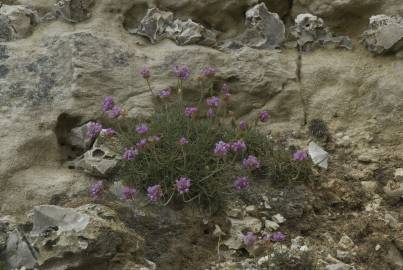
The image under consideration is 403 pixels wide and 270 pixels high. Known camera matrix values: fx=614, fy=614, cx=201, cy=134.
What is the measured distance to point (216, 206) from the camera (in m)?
4.15

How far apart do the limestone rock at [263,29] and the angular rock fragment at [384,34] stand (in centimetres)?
75

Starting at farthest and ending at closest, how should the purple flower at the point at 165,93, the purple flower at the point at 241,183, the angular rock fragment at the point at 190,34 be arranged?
the angular rock fragment at the point at 190,34, the purple flower at the point at 165,93, the purple flower at the point at 241,183

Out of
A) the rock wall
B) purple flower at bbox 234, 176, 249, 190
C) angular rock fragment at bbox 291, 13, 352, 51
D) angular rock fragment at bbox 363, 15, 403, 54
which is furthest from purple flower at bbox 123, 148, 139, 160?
angular rock fragment at bbox 363, 15, 403, 54

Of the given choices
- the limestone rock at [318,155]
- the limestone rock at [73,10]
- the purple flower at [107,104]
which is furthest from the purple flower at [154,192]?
the limestone rock at [73,10]

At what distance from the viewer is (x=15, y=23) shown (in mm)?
5246

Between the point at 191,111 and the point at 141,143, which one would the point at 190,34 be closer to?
the point at 191,111

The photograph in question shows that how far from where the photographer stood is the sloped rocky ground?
381cm

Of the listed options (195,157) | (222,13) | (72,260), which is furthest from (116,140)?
(222,13)

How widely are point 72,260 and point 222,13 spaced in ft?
10.1

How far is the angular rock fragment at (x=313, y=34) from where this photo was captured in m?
5.41

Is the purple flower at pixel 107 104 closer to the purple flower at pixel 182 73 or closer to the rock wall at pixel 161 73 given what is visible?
the rock wall at pixel 161 73

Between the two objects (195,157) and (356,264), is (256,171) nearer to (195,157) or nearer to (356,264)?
(195,157)

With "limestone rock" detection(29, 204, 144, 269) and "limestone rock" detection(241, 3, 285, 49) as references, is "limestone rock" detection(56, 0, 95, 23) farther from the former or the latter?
"limestone rock" detection(29, 204, 144, 269)

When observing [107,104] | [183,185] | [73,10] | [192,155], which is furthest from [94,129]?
[73,10]
